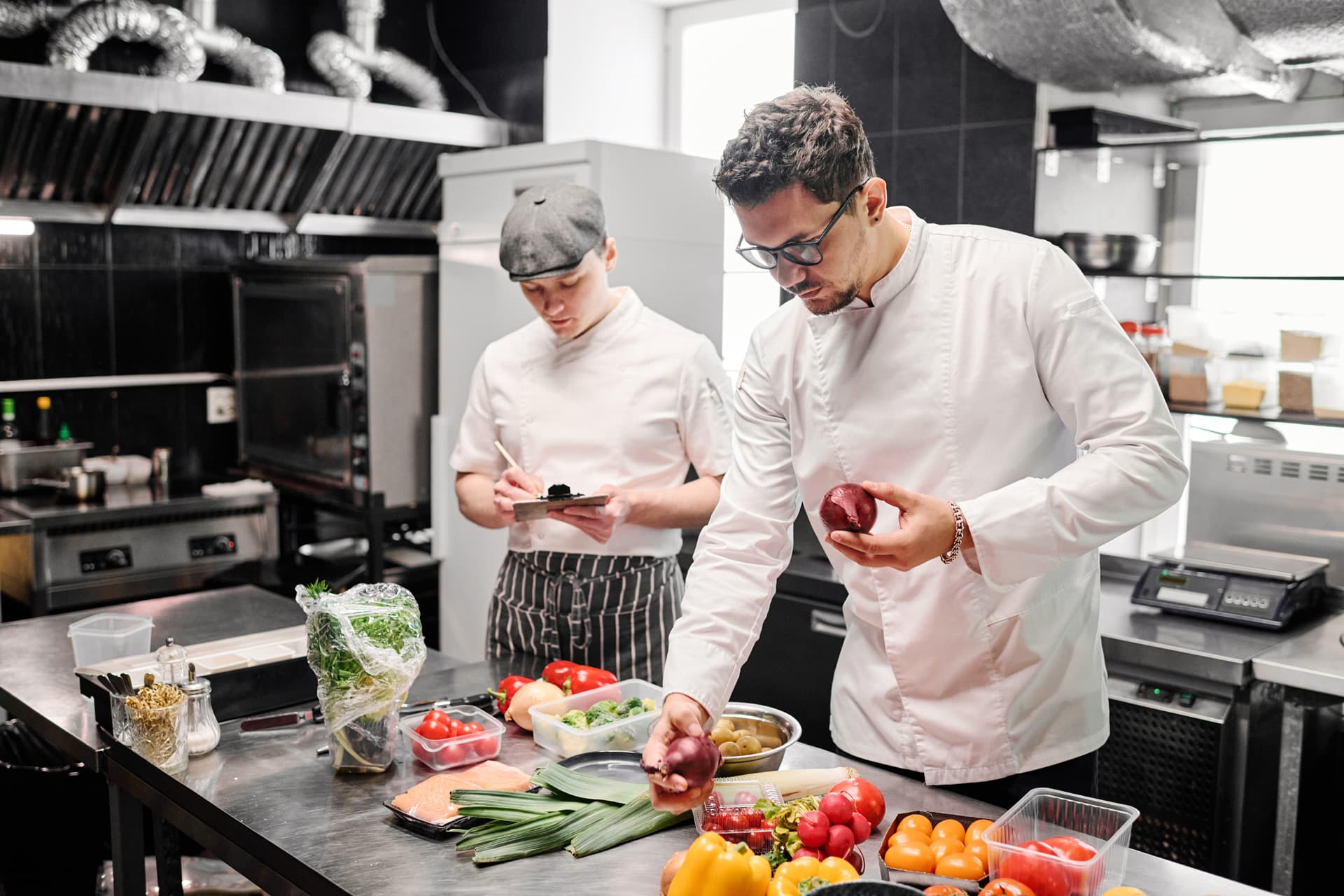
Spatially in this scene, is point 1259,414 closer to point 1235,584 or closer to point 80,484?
point 1235,584

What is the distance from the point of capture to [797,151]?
1461 mm

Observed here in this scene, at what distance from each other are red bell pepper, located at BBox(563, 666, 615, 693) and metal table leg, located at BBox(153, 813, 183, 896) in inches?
27.6

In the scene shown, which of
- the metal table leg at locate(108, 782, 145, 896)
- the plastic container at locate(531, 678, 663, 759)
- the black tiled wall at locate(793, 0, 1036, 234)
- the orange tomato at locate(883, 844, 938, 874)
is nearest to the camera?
the orange tomato at locate(883, 844, 938, 874)

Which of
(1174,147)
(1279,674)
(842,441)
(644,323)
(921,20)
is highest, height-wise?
(921,20)

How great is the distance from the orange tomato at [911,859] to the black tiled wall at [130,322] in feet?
12.8

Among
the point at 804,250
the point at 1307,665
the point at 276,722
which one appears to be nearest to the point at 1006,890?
the point at 804,250

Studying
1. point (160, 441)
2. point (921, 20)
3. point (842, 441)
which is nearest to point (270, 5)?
point (160, 441)

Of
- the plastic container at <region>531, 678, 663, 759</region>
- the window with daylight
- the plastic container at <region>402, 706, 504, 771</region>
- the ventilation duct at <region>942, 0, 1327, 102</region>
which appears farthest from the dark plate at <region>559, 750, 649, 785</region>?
the window with daylight

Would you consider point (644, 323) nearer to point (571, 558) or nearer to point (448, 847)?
point (571, 558)

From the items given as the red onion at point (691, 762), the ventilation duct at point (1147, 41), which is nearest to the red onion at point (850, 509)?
the red onion at point (691, 762)

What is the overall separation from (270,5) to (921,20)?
264 cm

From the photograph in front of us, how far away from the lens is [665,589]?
8.18 feet

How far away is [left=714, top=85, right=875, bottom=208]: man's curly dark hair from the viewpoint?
57.7 inches

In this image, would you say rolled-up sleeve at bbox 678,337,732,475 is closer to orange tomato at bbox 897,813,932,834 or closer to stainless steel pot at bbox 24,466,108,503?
orange tomato at bbox 897,813,932,834
